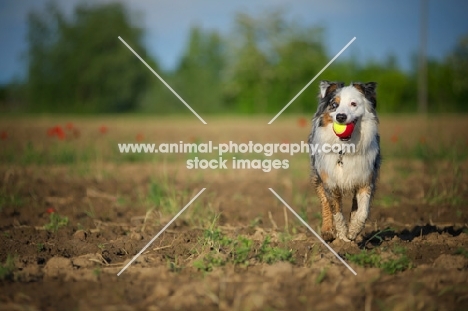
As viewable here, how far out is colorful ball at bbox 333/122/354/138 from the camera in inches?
210

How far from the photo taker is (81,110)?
4400cm

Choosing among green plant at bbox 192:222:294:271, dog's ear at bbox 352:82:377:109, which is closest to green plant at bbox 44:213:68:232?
green plant at bbox 192:222:294:271

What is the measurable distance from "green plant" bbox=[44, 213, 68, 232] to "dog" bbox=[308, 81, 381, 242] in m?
3.01

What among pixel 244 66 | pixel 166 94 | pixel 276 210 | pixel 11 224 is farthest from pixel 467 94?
pixel 11 224

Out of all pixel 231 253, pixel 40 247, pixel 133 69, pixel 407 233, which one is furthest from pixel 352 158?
pixel 133 69

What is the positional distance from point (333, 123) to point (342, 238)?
119cm

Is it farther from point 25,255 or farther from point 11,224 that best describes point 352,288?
point 11,224

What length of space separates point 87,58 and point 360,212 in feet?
156

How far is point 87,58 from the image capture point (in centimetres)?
5012

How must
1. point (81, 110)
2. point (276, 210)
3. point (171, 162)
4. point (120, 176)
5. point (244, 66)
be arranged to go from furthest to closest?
point (244, 66)
point (81, 110)
point (171, 162)
point (120, 176)
point (276, 210)

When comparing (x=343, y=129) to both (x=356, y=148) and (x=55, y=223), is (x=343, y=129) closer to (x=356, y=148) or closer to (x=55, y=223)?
(x=356, y=148)

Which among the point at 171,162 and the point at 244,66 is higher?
the point at 244,66

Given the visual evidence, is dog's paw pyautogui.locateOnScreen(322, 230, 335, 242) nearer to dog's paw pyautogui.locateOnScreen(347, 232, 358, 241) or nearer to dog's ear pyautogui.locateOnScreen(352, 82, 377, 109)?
dog's paw pyautogui.locateOnScreen(347, 232, 358, 241)

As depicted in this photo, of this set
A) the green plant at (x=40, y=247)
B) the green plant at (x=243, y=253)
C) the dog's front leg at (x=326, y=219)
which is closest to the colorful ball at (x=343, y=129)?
the dog's front leg at (x=326, y=219)
